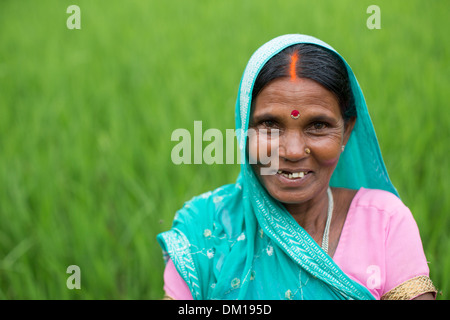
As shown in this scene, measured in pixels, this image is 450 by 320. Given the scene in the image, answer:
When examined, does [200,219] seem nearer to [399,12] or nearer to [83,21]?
[399,12]

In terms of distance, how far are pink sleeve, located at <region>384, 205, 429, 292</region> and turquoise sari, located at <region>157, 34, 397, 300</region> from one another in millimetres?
98

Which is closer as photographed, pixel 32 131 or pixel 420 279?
pixel 420 279

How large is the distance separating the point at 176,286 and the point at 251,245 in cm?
27

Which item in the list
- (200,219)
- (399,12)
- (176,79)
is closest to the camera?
(200,219)

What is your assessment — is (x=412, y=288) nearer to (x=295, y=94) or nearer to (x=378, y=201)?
(x=378, y=201)

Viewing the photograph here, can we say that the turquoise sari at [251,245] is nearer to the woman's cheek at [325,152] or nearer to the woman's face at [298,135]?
the woman's face at [298,135]

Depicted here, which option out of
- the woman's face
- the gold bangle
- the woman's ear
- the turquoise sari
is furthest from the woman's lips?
the gold bangle

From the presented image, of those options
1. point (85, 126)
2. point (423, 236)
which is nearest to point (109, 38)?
point (85, 126)

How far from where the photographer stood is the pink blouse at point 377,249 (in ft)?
4.39

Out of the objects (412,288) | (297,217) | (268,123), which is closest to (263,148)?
(268,123)

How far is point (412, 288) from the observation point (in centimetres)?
131

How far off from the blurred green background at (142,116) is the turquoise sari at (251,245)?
2.50 ft

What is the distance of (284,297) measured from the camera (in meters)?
1.39
